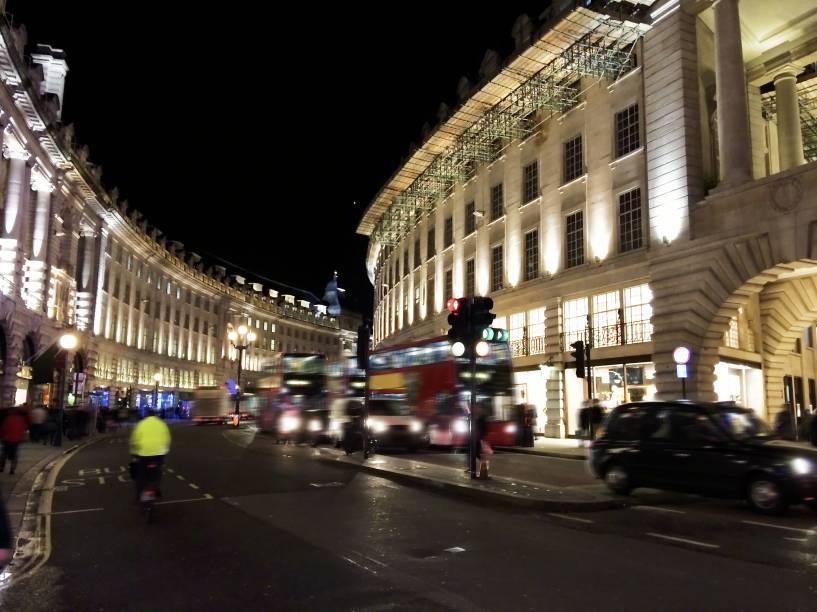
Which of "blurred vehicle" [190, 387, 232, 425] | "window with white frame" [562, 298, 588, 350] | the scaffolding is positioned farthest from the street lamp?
"window with white frame" [562, 298, 588, 350]

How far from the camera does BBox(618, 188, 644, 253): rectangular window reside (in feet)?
84.5

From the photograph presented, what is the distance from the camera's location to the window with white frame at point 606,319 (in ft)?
87.7

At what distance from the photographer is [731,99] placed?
2242cm

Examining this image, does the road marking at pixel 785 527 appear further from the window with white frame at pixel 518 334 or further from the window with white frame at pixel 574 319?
the window with white frame at pixel 518 334

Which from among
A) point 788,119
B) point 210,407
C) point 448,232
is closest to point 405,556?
point 788,119

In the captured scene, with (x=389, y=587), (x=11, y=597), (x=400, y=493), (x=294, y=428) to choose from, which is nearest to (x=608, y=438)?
(x=400, y=493)

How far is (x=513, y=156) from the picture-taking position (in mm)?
33625

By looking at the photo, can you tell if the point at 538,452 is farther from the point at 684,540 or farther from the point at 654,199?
the point at 684,540

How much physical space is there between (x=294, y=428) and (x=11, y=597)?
914 inches

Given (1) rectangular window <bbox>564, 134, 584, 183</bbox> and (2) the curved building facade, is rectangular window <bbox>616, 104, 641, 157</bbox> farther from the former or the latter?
(2) the curved building facade

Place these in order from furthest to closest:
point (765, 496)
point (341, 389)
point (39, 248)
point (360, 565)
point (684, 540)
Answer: point (39, 248)
point (341, 389)
point (765, 496)
point (684, 540)
point (360, 565)

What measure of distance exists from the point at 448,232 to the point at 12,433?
2886 centimetres

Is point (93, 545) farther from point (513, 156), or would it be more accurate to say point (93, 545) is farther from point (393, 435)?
point (513, 156)

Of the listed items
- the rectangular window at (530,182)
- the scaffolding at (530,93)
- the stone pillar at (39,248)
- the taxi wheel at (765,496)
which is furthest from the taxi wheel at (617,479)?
the stone pillar at (39,248)
